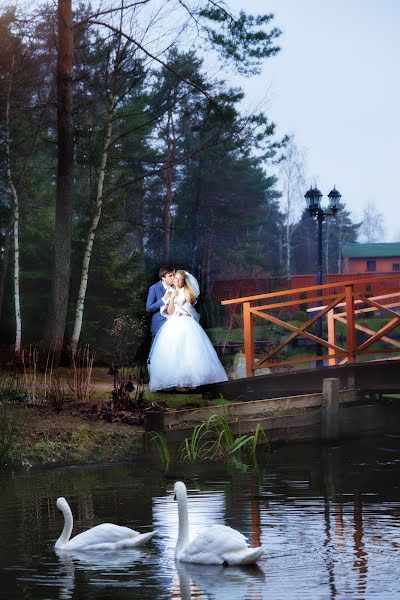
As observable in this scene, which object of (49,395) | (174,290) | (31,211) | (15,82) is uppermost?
(15,82)

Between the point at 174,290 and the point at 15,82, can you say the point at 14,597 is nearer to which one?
the point at 174,290

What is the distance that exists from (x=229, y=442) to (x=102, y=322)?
1357cm

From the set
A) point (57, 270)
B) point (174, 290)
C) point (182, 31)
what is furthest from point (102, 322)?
point (174, 290)

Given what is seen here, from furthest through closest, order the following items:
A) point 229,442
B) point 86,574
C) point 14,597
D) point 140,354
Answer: point 140,354 < point 229,442 < point 86,574 < point 14,597

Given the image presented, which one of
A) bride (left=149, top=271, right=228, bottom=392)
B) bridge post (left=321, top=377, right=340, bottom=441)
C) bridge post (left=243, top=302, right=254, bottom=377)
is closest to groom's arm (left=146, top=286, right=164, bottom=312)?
bride (left=149, top=271, right=228, bottom=392)

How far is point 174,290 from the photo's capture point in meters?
18.0

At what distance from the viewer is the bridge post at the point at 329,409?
16.6 metres

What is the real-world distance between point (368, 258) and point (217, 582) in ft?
233

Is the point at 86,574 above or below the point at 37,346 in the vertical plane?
below

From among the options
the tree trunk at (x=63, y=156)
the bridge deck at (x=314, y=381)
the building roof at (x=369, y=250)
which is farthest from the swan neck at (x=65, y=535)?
the building roof at (x=369, y=250)

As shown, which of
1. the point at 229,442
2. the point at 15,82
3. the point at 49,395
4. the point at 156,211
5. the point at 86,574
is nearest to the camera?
the point at 86,574

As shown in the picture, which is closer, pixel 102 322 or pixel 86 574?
pixel 86 574

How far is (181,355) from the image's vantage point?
17.7 metres

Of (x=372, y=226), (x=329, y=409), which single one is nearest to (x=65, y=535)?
(x=329, y=409)
